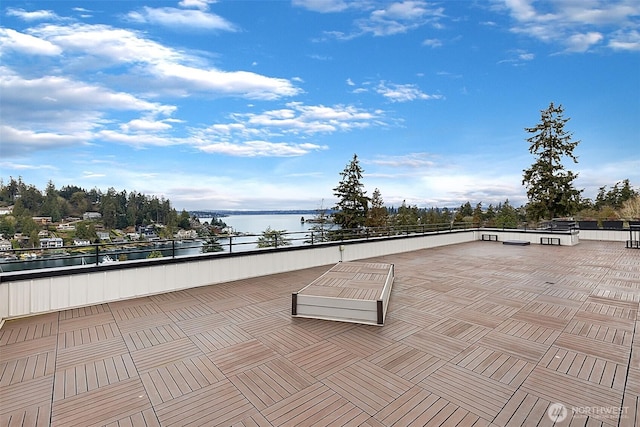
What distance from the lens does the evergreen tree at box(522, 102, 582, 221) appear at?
16.1 m

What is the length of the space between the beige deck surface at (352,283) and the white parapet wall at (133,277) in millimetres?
1863

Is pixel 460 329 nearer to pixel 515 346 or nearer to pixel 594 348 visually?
pixel 515 346

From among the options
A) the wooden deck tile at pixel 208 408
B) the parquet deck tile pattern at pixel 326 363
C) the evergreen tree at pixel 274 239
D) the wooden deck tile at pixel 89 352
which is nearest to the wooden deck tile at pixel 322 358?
the parquet deck tile pattern at pixel 326 363

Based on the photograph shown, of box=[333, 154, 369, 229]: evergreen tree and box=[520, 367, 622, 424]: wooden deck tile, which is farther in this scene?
box=[333, 154, 369, 229]: evergreen tree

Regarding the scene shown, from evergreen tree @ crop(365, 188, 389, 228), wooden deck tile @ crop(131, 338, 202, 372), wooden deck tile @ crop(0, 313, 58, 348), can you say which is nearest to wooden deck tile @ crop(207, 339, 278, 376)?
wooden deck tile @ crop(131, 338, 202, 372)

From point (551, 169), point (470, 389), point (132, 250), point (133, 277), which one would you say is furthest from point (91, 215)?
point (551, 169)

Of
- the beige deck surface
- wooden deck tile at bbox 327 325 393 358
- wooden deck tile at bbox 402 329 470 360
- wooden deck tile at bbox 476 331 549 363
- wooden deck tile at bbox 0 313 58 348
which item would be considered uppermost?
the beige deck surface

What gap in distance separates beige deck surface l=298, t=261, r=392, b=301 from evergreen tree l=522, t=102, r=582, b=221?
617 inches

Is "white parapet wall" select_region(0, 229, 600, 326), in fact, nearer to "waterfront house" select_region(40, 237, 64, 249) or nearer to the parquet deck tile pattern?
the parquet deck tile pattern

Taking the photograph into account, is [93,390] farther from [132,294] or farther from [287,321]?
[132,294]

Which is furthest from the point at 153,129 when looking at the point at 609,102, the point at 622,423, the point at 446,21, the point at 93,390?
the point at 609,102

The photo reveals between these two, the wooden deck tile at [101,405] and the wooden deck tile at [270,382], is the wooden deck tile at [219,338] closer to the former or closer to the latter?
the wooden deck tile at [270,382]

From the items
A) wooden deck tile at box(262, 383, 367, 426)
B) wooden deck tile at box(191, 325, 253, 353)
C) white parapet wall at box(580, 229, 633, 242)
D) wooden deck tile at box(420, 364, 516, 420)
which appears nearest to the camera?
wooden deck tile at box(262, 383, 367, 426)

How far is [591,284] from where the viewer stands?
5590 mm
